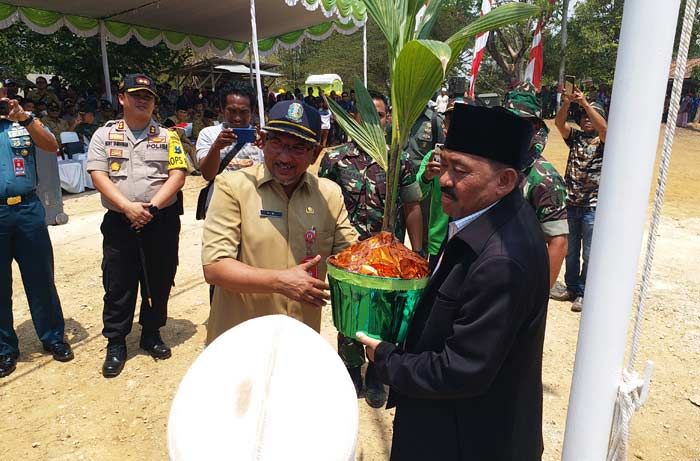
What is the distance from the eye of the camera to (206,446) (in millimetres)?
972

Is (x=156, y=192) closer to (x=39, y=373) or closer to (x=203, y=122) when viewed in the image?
(x=39, y=373)

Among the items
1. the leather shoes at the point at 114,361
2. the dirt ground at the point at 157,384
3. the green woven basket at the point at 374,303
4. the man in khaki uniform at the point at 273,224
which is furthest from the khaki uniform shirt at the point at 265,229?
the leather shoes at the point at 114,361

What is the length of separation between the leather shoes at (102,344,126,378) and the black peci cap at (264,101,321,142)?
2.39 metres

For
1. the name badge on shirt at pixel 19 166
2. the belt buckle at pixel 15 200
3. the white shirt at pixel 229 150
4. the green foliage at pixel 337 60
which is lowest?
the belt buckle at pixel 15 200

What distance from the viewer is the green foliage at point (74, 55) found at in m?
17.2

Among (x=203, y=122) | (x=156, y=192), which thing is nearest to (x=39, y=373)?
(x=156, y=192)

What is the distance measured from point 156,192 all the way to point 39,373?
1.46m

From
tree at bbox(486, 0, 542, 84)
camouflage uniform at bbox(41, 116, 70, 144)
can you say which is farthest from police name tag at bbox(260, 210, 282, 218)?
tree at bbox(486, 0, 542, 84)

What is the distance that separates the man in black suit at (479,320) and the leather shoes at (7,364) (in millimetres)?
3030

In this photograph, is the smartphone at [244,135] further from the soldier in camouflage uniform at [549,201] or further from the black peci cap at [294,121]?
the soldier in camouflage uniform at [549,201]

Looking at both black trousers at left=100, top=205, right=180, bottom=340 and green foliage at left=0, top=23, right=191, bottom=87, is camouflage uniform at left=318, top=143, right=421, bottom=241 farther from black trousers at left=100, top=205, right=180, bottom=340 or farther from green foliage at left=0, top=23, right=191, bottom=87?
green foliage at left=0, top=23, right=191, bottom=87

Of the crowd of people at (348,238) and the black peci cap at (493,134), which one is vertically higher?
the black peci cap at (493,134)

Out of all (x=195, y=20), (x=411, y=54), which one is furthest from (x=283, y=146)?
(x=195, y=20)

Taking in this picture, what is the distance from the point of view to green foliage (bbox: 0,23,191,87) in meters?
17.2
